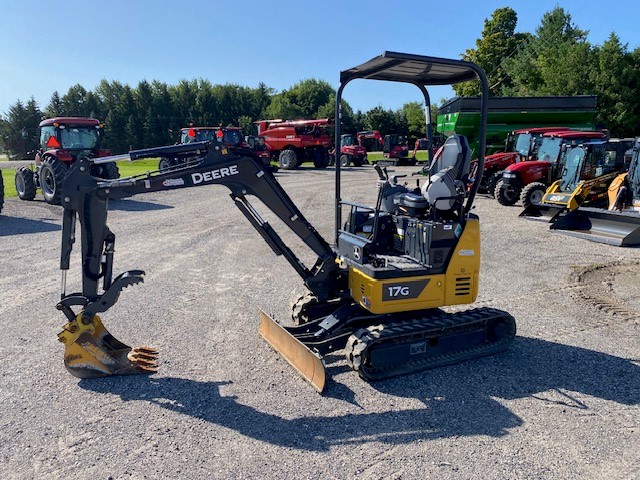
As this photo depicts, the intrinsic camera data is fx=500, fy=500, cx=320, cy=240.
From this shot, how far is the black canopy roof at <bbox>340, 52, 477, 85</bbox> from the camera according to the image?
15.2ft

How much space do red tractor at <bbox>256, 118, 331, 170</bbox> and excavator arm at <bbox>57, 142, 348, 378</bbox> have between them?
2527 centimetres

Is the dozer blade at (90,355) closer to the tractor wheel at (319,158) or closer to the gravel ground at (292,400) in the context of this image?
the gravel ground at (292,400)

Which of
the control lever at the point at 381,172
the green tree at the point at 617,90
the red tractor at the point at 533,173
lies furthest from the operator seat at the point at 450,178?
the green tree at the point at 617,90

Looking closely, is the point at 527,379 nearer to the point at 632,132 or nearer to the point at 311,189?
the point at 311,189

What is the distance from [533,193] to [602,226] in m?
3.31

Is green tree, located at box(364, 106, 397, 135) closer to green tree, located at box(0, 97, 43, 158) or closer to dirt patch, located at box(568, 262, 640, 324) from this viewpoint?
green tree, located at box(0, 97, 43, 158)

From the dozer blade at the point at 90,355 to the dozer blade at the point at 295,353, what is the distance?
49.4 inches

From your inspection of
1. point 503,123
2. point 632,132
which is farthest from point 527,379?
point 632,132

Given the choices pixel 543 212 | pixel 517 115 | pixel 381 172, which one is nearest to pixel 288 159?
pixel 517 115

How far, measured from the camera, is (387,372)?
15.6 feet

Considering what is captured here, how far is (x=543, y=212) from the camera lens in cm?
1375

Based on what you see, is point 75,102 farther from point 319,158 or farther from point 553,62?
point 553,62

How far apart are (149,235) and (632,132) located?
38392 mm

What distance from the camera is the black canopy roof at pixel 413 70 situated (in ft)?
15.2
